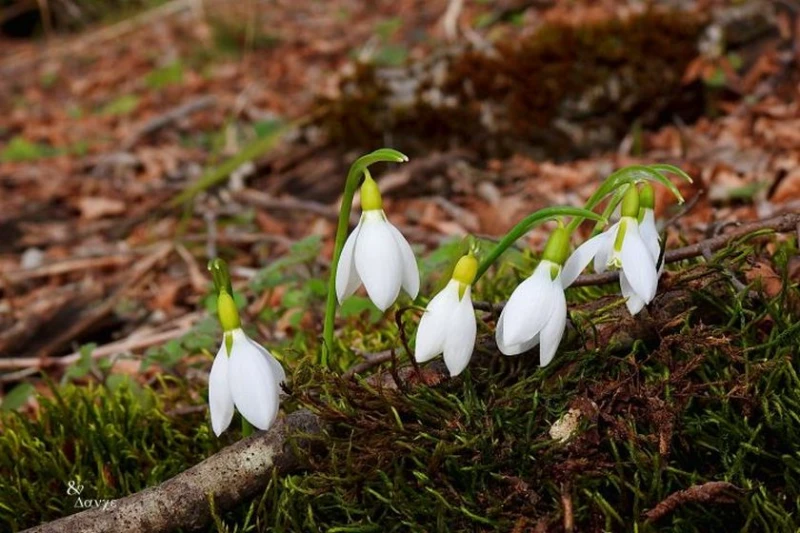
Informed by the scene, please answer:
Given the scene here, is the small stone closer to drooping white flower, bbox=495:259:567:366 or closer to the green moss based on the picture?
drooping white flower, bbox=495:259:567:366

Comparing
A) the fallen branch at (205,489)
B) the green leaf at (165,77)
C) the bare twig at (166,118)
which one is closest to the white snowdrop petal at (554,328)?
the fallen branch at (205,489)

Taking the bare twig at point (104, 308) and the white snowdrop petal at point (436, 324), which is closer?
the white snowdrop petal at point (436, 324)

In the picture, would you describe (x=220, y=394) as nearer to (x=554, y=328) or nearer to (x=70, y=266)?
(x=554, y=328)

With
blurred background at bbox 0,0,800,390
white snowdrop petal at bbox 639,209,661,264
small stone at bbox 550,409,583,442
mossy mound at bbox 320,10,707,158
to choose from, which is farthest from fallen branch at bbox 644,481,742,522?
mossy mound at bbox 320,10,707,158

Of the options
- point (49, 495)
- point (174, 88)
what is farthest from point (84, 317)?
point (174, 88)

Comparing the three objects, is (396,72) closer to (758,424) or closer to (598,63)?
(598,63)

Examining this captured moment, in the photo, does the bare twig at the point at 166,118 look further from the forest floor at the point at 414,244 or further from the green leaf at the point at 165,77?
the green leaf at the point at 165,77

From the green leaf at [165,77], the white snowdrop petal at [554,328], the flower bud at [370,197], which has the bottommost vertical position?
the green leaf at [165,77]
